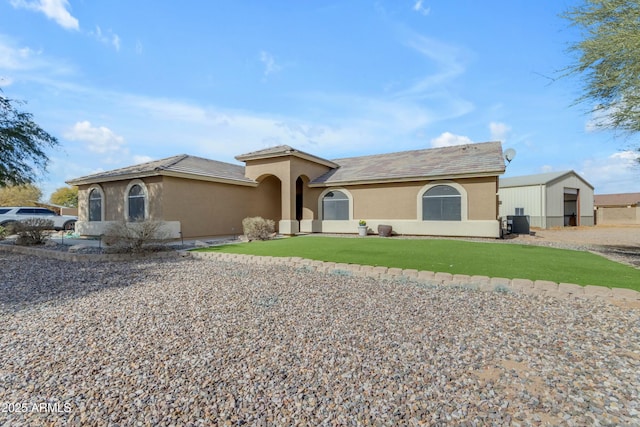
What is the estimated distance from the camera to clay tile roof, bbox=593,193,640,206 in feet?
133

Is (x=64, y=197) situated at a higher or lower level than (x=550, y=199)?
higher

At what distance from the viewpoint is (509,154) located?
16.6 m

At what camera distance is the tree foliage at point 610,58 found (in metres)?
7.29

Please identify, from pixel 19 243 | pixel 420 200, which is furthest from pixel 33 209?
pixel 420 200

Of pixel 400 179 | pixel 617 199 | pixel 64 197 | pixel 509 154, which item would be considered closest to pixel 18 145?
pixel 400 179

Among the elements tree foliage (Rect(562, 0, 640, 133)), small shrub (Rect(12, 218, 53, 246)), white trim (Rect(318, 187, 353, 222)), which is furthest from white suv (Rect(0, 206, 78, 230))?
tree foliage (Rect(562, 0, 640, 133))

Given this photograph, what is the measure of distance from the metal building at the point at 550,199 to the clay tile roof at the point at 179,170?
24065 mm

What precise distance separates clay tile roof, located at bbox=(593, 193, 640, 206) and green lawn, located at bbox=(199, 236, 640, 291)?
4574 centimetres

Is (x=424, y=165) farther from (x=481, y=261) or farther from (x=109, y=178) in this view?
(x=109, y=178)

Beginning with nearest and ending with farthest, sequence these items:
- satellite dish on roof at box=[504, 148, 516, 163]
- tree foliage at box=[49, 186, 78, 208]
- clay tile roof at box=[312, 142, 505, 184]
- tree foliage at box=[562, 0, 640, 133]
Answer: tree foliage at box=[562, 0, 640, 133], clay tile roof at box=[312, 142, 505, 184], satellite dish on roof at box=[504, 148, 516, 163], tree foliage at box=[49, 186, 78, 208]

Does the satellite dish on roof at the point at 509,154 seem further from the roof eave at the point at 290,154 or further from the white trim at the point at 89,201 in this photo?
the white trim at the point at 89,201

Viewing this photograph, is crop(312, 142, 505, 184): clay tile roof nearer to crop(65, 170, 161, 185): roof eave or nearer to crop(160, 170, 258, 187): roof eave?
crop(160, 170, 258, 187): roof eave

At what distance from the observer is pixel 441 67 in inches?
475

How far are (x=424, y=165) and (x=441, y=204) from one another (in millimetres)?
2853
